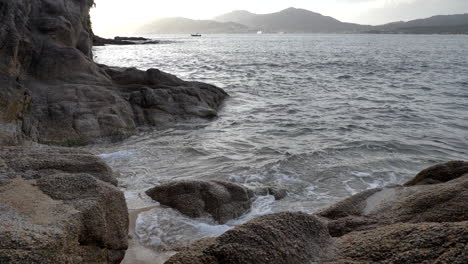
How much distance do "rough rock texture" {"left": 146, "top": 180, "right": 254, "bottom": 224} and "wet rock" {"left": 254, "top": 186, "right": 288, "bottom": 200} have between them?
1.86ft

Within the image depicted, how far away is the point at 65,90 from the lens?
12.7 meters

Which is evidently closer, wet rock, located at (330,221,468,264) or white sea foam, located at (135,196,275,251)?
wet rock, located at (330,221,468,264)

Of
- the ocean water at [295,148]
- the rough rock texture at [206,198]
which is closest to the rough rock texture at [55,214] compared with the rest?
the ocean water at [295,148]

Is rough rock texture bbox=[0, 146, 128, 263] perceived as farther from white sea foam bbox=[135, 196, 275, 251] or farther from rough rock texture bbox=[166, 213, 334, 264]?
white sea foam bbox=[135, 196, 275, 251]

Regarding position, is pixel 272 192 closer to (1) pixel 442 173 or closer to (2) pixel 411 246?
(1) pixel 442 173

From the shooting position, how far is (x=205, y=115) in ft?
51.9

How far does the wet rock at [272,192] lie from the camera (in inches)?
303

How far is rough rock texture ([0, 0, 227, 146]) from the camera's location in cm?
1010

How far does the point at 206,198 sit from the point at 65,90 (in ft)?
27.3

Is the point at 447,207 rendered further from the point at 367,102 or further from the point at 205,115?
the point at 367,102

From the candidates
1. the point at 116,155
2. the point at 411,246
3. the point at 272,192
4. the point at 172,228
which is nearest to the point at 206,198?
the point at 172,228

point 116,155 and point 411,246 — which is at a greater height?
point 411,246

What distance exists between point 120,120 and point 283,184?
6.65 metres

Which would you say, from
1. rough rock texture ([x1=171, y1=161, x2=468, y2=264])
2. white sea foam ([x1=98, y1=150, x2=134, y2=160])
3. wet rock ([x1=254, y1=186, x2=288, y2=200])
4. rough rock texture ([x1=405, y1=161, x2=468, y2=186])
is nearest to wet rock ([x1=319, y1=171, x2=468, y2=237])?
rough rock texture ([x1=171, y1=161, x2=468, y2=264])
